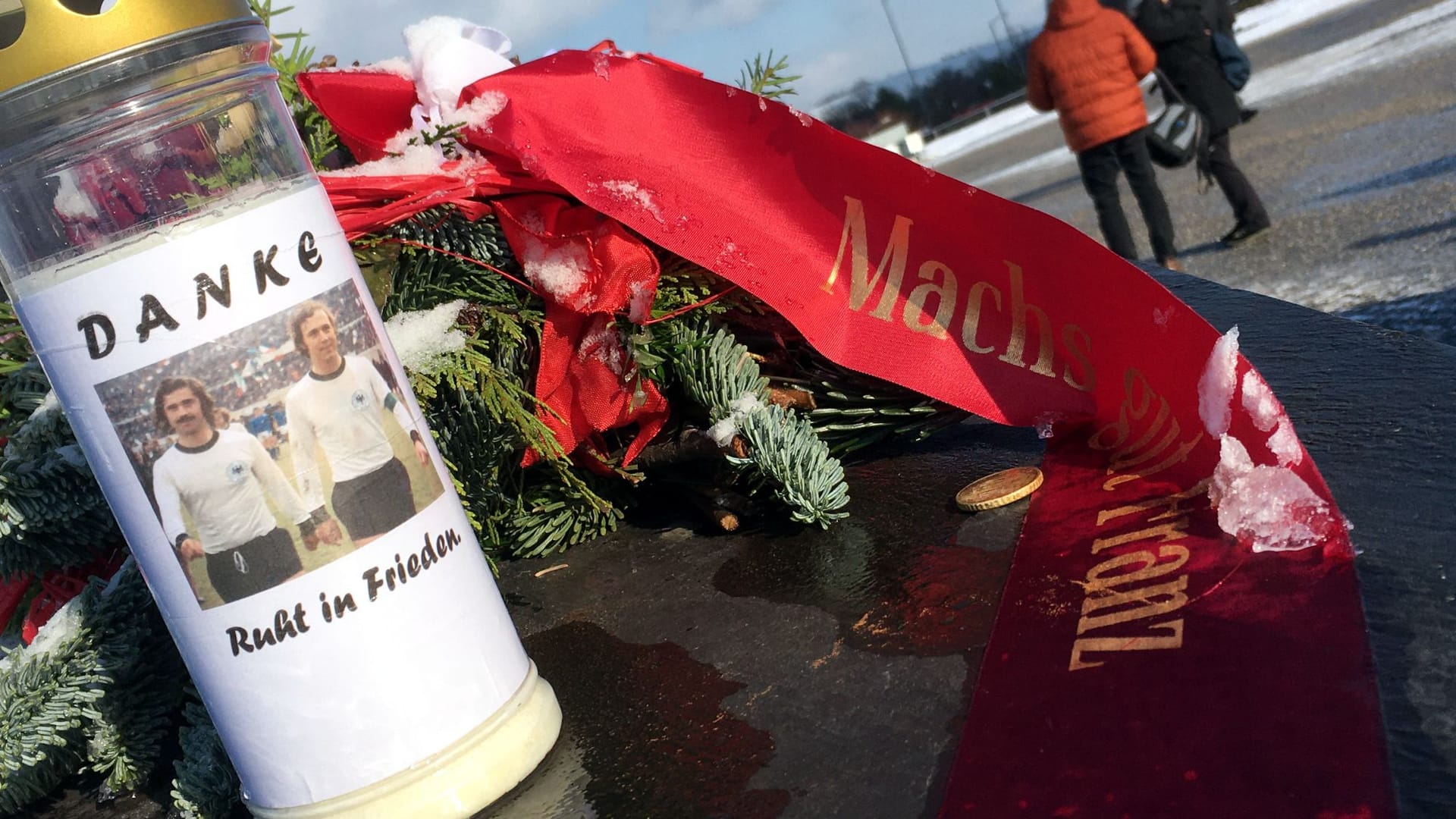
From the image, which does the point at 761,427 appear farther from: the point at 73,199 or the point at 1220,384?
the point at 73,199

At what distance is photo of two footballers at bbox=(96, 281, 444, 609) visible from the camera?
1.20 m

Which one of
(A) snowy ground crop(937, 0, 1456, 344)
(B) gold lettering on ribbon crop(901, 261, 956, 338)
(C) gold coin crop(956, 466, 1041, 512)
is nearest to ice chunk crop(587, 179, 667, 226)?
(B) gold lettering on ribbon crop(901, 261, 956, 338)

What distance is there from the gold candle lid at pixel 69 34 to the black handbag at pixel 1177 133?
5.30 m

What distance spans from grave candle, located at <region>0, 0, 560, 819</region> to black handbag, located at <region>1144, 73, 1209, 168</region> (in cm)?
512

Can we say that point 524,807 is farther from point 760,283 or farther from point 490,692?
point 760,283

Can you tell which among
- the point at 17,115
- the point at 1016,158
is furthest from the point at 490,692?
the point at 1016,158

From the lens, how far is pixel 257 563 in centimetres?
124

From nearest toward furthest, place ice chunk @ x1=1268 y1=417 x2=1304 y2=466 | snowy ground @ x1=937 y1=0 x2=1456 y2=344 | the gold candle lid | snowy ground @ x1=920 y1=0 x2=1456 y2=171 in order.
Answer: the gold candle lid
ice chunk @ x1=1268 y1=417 x2=1304 y2=466
snowy ground @ x1=937 y1=0 x2=1456 y2=344
snowy ground @ x1=920 y1=0 x2=1456 y2=171

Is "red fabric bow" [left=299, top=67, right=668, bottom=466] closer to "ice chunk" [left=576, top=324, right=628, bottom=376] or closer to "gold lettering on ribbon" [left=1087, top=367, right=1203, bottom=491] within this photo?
"ice chunk" [left=576, top=324, right=628, bottom=376]

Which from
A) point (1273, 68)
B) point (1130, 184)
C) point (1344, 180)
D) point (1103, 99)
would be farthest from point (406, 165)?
point (1273, 68)

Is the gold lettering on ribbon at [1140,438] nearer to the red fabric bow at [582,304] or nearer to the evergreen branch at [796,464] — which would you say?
the evergreen branch at [796,464]

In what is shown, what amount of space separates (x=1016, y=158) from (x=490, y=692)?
12779 millimetres

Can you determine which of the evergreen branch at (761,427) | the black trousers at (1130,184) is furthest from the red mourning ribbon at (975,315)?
the black trousers at (1130,184)

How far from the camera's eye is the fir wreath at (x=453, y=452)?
1661 millimetres
